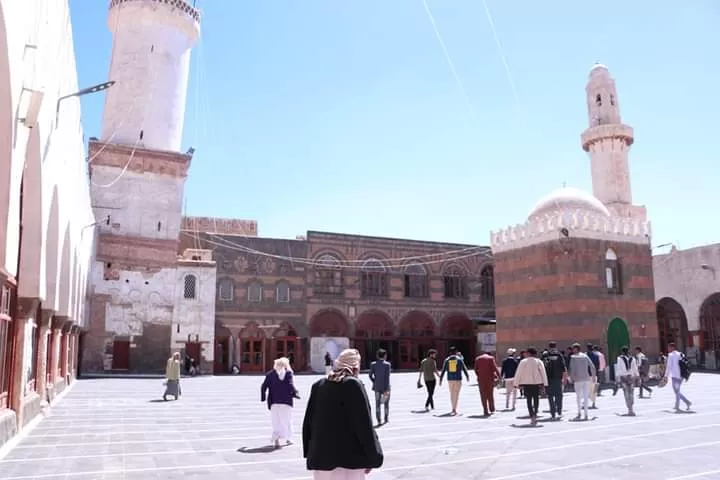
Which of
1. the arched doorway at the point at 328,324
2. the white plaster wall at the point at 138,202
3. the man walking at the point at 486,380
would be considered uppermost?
the white plaster wall at the point at 138,202

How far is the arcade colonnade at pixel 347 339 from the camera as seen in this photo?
3148 centimetres

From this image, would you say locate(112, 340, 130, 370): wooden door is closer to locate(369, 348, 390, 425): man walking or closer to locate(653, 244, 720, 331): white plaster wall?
locate(369, 348, 390, 425): man walking

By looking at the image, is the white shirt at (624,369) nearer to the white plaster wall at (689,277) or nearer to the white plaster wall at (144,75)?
the white plaster wall at (689,277)

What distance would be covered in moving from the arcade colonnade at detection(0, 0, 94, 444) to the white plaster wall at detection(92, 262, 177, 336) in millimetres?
11146

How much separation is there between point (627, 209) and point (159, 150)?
22.6m

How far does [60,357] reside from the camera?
17.5 m

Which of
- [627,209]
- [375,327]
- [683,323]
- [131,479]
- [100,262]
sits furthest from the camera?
[375,327]

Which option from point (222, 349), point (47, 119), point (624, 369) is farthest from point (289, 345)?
point (47, 119)

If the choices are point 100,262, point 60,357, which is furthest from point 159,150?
point 60,357

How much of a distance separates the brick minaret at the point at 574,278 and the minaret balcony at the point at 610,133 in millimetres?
8702

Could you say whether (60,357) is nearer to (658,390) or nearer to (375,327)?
(658,390)

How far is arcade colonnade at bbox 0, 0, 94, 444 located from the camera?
20.2 feet

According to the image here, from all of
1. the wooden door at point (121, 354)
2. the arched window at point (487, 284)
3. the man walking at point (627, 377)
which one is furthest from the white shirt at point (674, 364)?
the arched window at point (487, 284)

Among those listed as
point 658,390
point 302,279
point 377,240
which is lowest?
point 658,390
